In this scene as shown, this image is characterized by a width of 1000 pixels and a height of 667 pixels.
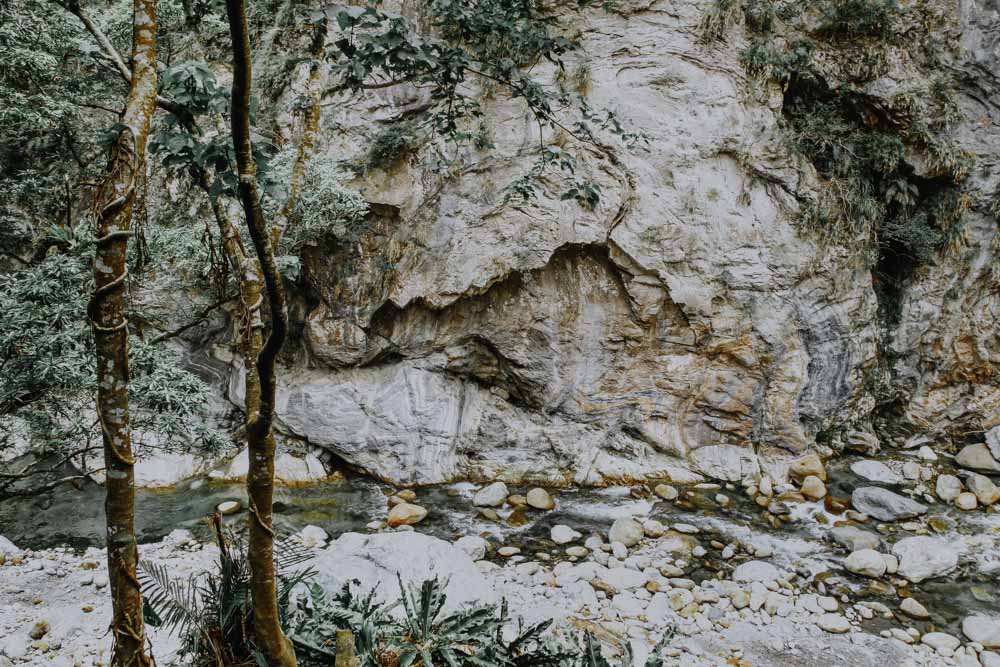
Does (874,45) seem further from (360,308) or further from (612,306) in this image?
(360,308)

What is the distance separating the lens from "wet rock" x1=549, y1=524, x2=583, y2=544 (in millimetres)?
6309

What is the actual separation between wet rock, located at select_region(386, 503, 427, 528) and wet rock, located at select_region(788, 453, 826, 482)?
16.6 ft

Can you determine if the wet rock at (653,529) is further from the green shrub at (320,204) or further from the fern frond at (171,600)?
the green shrub at (320,204)

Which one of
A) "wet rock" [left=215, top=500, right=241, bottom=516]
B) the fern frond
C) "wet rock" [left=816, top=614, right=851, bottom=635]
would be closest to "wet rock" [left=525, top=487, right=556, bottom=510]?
"wet rock" [left=816, top=614, right=851, bottom=635]

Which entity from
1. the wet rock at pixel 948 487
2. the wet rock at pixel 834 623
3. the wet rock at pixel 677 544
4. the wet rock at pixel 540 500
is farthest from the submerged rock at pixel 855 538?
the wet rock at pixel 540 500

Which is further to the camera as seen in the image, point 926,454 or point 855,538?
point 926,454

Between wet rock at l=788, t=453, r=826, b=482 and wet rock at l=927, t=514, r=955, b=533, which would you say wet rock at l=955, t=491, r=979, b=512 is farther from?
wet rock at l=788, t=453, r=826, b=482

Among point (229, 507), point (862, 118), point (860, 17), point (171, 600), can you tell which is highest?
point (860, 17)

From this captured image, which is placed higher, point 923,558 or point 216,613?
point 216,613

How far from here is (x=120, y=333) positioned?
Result: 6.53ft

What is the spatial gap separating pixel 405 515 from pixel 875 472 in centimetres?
648

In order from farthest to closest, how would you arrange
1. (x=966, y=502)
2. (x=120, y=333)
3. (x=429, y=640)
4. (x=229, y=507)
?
(x=966, y=502) → (x=229, y=507) → (x=429, y=640) → (x=120, y=333)

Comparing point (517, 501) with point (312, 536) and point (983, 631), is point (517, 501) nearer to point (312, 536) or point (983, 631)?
point (312, 536)

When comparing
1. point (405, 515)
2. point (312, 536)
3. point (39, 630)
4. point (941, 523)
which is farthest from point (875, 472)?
point (39, 630)
